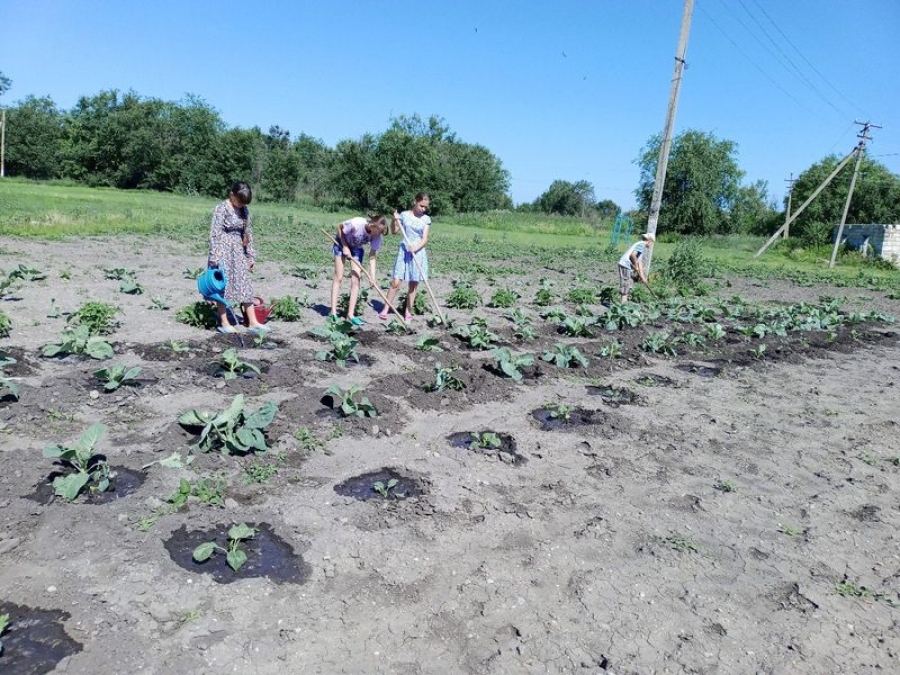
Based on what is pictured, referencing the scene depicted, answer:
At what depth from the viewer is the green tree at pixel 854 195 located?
44312mm

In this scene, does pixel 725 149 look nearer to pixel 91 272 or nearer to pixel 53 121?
pixel 91 272

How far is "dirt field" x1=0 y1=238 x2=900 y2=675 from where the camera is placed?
2818mm

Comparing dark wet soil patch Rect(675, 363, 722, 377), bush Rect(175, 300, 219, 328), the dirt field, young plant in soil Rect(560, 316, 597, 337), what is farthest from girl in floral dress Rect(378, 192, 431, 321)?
dark wet soil patch Rect(675, 363, 722, 377)

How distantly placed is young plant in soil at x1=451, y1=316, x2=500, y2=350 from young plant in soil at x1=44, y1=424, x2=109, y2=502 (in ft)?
15.9

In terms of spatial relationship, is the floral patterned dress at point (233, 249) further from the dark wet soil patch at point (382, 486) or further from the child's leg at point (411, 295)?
the dark wet soil patch at point (382, 486)

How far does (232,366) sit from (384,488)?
2526 mm

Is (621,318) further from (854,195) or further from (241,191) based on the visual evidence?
(854,195)

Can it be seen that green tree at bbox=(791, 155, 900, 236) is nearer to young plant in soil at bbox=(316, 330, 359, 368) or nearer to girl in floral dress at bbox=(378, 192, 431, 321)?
girl in floral dress at bbox=(378, 192, 431, 321)

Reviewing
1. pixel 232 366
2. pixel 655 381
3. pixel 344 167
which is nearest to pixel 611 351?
pixel 655 381

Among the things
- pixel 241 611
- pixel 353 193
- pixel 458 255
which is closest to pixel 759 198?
pixel 353 193

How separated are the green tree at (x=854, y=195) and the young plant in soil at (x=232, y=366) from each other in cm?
4414

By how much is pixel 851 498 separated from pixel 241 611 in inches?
170

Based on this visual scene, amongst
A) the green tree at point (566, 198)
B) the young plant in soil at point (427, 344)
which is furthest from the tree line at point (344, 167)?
the young plant in soil at point (427, 344)

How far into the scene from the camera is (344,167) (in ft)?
171
